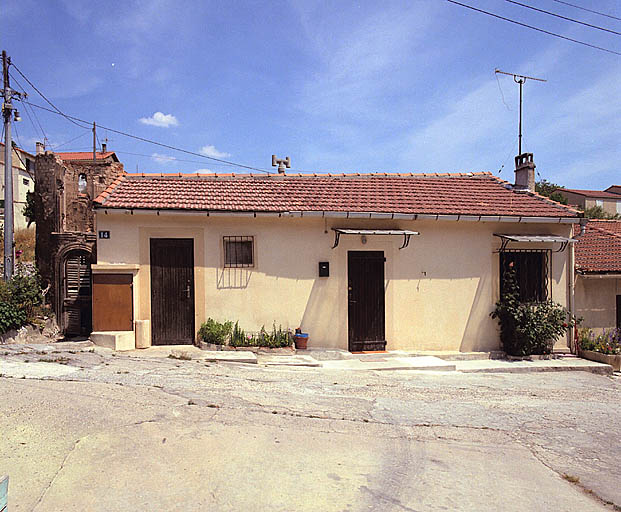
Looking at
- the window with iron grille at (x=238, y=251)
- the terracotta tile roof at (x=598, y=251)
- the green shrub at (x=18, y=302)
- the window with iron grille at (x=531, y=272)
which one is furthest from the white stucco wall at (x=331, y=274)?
the green shrub at (x=18, y=302)

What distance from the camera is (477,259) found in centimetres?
1091

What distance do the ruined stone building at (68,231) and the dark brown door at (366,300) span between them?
18.9 ft

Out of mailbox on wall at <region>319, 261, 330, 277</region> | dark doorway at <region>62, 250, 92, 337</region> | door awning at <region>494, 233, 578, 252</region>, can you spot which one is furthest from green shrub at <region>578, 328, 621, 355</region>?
dark doorway at <region>62, 250, 92, 337</region>

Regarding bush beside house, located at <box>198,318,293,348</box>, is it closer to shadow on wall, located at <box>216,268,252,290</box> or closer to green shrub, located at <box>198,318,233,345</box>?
green shrub, located at <box>198,318,233,345</box>

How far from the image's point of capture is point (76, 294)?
11.1m

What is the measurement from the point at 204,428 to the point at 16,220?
3627 cm

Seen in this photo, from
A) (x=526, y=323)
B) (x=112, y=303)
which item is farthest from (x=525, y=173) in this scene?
(x=112, y=303)

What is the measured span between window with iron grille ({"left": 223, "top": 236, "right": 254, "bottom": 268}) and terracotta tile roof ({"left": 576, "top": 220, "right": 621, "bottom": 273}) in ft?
27.0

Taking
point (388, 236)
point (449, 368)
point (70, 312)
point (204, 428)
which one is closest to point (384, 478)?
point (204, 428)

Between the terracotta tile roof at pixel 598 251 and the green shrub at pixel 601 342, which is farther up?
the terracotta tile roof at pixel 598 251

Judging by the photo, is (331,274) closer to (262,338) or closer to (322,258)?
(322,258)

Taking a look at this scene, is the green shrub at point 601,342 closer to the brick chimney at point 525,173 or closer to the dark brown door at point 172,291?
the brick chimney at point 525,173

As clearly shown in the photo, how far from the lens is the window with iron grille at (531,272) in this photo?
11109 millimetres

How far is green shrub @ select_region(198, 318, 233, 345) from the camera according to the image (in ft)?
31.4
